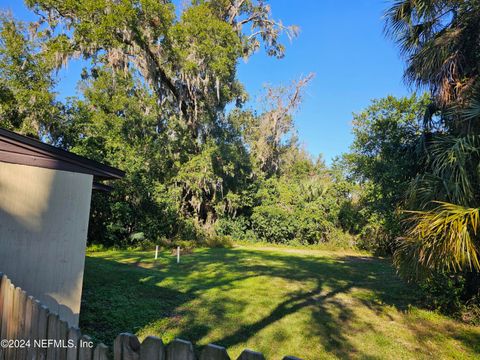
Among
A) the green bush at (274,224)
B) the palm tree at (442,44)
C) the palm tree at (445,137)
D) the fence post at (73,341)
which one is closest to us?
the fence post at (73,341)

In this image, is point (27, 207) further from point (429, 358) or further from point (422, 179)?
point (422, 179)

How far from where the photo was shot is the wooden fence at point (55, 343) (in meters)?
1.30

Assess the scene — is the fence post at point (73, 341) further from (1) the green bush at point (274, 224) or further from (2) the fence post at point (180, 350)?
(1) the green bush at point (274, 224)

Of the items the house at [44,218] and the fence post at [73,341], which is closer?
the fence post at [73,341]

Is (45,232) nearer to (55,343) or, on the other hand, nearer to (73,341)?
(55,343)

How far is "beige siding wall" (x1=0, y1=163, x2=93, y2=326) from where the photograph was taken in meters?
3.16

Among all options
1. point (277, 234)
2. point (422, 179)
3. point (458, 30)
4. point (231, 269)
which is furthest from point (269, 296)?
point (277, 234)

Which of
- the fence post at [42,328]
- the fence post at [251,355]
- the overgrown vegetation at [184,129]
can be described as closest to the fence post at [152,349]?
the fence post at [251,355]

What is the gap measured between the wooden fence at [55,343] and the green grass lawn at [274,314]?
1849 millimetres

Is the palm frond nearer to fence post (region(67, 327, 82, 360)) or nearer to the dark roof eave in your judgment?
fence post (region(67, 327, 82, 360))

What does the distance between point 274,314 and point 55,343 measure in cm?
389

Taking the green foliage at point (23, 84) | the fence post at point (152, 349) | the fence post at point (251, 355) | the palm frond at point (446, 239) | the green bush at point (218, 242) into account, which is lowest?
the green bush at point (218, 242)

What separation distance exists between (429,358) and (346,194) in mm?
14047

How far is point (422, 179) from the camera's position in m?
5.11
